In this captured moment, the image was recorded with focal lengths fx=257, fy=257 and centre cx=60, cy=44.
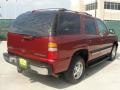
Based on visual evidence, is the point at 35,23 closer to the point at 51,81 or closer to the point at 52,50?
the point at 52,50

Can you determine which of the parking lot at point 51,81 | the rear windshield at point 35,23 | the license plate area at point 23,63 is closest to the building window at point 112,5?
the parking lot at point 51,81

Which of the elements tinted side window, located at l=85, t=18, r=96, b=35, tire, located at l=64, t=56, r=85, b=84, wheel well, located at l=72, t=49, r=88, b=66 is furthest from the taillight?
tinted side window, located at l=85, t=18, r=96, b=35

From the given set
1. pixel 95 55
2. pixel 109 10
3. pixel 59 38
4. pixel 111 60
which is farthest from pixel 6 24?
pixel 109 10

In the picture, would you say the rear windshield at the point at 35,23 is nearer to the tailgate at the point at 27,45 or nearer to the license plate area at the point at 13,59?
the tailgate at the point at 27,45

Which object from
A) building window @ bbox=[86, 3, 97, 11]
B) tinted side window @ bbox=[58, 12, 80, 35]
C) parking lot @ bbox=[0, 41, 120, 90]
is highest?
building window @ bbox=[86, 3, 97, 11]

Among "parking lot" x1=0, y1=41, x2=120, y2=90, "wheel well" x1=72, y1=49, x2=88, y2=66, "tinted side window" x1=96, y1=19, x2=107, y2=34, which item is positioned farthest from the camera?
"tinted side window" x1=96, y1=19, x2=107, y2=34

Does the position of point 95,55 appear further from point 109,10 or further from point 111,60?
point 109,10

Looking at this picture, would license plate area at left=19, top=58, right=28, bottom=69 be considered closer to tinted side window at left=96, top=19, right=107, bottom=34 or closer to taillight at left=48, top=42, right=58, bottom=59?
taillight at left=48, top=42, right=58, bottom=59

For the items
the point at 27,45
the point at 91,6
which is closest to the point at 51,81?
the point at 27,45

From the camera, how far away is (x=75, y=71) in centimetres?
699

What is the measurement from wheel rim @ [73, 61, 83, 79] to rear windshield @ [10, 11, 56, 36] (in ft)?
4.85

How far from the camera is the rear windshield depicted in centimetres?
613

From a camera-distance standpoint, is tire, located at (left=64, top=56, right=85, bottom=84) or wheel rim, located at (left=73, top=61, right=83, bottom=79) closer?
tire, located at (left=64, top=56, right=85, bottom=84)

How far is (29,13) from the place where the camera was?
22.9 ft
